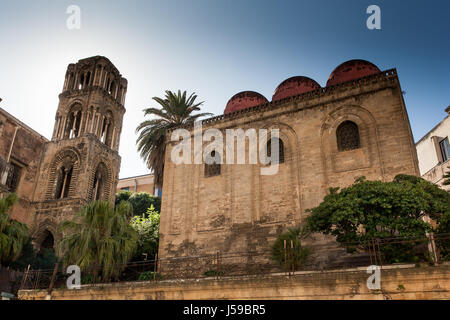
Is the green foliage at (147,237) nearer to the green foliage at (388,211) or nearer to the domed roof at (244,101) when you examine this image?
the domed roof at (244,101)

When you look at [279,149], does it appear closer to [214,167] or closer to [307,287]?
[214,167]

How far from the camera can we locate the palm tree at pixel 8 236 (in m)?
17.8

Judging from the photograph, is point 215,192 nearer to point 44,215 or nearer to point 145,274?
point 145,274

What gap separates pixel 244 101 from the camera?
68.2ft

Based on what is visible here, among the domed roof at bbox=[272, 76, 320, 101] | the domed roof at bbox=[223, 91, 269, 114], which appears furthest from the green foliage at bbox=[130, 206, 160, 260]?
the domed roof at bbox=[272, 76, 320, 101]

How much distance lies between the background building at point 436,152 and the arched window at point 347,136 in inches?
345

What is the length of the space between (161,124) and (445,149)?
59.2 feet

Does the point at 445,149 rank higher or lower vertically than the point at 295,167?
higher

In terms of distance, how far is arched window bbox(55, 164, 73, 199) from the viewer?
28.9 m

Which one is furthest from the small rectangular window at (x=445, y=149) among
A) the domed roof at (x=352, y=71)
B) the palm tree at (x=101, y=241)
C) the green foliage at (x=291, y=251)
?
the palm tree at (x=101, y=241)

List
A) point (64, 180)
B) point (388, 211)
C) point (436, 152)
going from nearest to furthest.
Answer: point (388, 211), point (436, 152), point (64, 180)

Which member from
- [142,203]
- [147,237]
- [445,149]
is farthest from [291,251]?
[142,203]

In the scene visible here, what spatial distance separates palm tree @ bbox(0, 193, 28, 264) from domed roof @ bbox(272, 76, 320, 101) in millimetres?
13884
